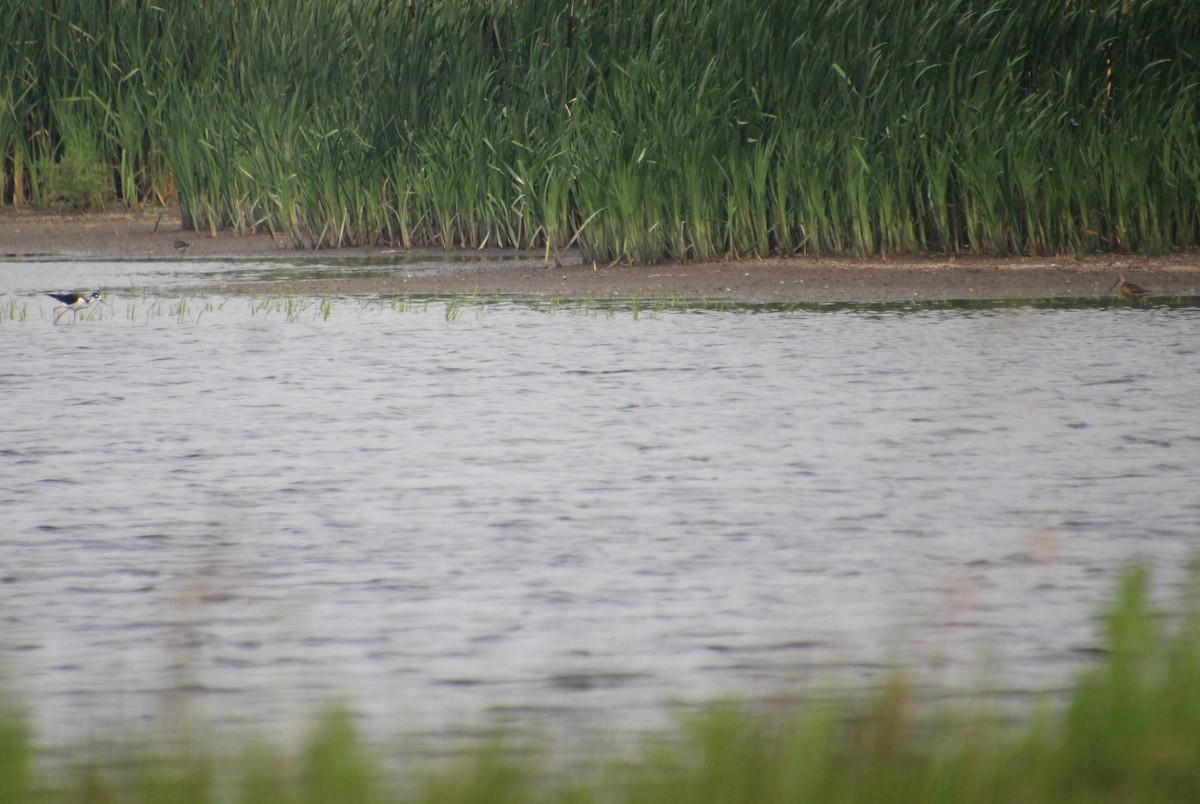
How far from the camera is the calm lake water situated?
3.53 meters

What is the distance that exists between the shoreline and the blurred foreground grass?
8.34 m

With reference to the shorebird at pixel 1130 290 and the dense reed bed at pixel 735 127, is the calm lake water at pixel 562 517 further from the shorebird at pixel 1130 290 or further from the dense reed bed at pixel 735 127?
the dense reed bed at pixel 735 127

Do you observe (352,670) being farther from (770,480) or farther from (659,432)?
(659,432)

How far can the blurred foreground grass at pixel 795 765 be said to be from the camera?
2.40 m

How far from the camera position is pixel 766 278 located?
12281mm

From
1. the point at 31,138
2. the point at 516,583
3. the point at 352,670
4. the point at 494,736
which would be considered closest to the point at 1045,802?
the point at 494,736

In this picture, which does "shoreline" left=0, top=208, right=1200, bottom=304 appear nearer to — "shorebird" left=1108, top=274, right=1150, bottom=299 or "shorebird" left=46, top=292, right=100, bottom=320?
"shorebird" left=1108, top=274, right=1150, bottom=299

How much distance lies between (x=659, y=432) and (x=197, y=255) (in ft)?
32.5

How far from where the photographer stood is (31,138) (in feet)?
63.8

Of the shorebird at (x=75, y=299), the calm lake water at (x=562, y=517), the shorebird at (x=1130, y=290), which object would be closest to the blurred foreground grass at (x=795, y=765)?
the calm lake water at (x=562, y=517)

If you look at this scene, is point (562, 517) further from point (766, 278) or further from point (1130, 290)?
point (766, 278)

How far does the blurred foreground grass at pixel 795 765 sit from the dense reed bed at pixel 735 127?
994 centimetres

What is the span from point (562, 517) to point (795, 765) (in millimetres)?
2613

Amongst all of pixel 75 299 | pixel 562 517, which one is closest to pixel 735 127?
pixel 75 299
